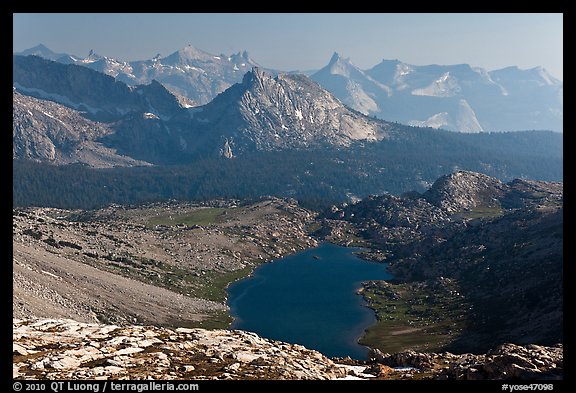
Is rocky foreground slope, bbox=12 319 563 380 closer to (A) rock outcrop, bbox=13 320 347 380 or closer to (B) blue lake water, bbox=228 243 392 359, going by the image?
(A) rock outcrop, bbox=13 320 347 380

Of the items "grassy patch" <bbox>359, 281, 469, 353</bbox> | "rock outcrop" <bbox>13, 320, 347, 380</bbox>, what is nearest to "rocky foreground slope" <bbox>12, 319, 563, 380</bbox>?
"rock outcrop" <bbox>13, 320, 347, 380</bbox>

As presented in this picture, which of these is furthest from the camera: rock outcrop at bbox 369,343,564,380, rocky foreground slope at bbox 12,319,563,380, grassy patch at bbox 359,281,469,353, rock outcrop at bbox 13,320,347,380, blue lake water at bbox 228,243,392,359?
blue lake water at bbox 228,243,392,359

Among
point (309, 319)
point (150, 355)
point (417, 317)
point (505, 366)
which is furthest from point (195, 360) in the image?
point (417, 317)

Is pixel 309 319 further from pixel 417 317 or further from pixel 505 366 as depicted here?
pixel 505 366

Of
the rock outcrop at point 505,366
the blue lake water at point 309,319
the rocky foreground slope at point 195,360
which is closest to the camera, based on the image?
the rocky foreground slope at point 195,360

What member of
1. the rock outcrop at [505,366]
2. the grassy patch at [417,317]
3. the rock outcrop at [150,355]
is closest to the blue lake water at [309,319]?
the grassy patch at [417,317]

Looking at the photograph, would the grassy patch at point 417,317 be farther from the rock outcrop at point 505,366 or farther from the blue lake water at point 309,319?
the rock outcrop at point 505,366
